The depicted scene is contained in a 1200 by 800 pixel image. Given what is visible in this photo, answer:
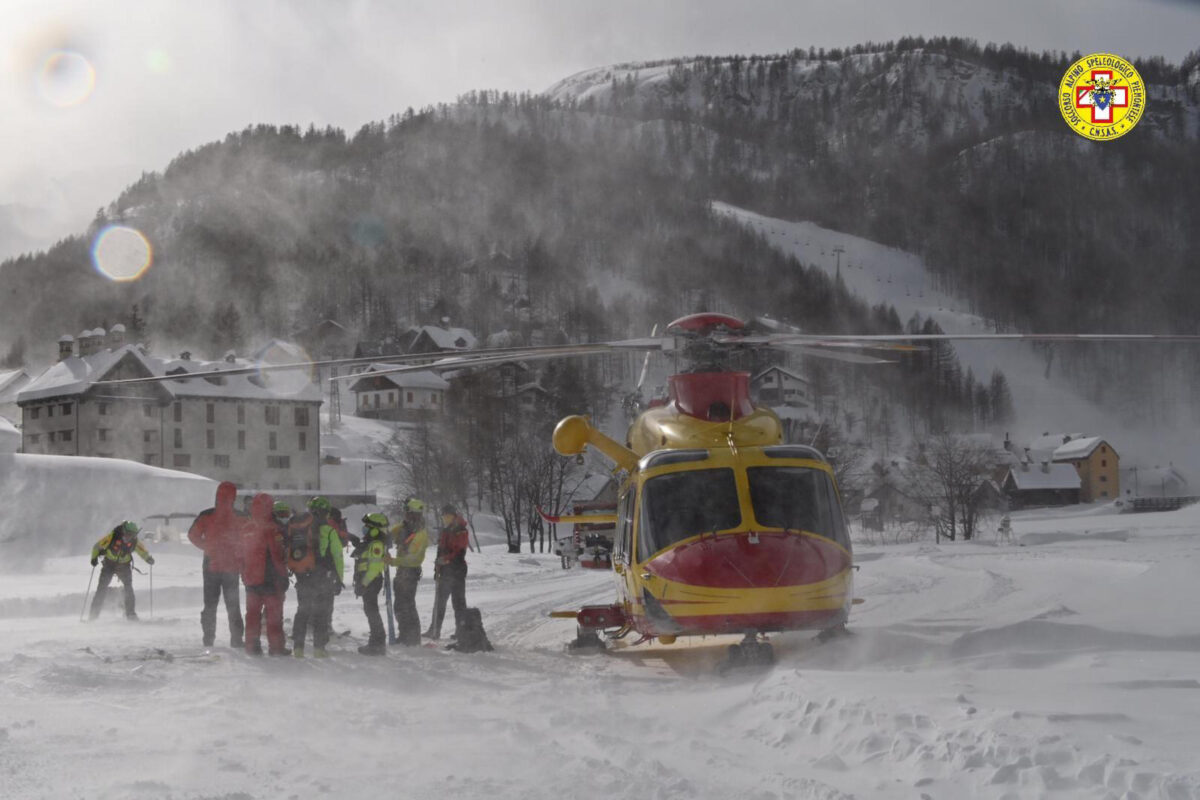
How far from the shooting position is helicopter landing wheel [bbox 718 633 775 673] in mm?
10422

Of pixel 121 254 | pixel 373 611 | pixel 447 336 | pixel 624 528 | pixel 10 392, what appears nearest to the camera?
pixel 373 611

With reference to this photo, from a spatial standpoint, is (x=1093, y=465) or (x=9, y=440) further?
(x=1093, y=465)

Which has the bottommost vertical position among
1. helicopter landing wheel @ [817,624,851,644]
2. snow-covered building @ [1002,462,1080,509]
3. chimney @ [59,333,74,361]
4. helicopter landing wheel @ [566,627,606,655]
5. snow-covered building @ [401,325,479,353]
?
snow-covered building @ [1002,462,1080,509]

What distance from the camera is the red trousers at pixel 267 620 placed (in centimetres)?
1183

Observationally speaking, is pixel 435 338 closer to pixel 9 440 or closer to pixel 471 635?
pixel 9 440

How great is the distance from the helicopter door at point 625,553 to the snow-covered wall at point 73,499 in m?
24.4

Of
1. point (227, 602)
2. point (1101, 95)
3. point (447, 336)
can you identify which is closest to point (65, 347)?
point (447, 336)

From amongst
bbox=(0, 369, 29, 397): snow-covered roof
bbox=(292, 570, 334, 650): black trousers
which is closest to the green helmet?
bbox=(292, 570, 334, 650): black trousers

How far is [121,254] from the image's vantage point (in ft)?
533

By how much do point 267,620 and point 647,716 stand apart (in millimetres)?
5456

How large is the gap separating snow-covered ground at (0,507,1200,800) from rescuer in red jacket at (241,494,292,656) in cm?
43

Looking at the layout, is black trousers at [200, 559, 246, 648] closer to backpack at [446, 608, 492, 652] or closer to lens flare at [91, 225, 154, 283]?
backpack at [446, 608, 492, 652]

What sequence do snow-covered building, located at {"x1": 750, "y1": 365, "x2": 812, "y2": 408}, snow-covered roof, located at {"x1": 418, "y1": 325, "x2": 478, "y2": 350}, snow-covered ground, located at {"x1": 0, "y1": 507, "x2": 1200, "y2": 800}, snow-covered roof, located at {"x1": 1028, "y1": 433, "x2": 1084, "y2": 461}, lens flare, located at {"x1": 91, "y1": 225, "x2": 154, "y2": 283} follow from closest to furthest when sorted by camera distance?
snow-covered ground, located at {"x1": 0, "y1": 507, "x2": 1200, "y2": 800} < snow-covered building, located at {"x1": 750, "y1": 365, "x2": 812, "y2": 408} < snow-covered roof, located at {"x1": 1028, "y1": 433, "x2": 1084, "y2": 461} < snow-covered roof, located at {"x1": 418, "y1": 325, "x2": 478, "y2": 350} < lens flare, located at {"x1": 91, "y1": 225, "x2": 154, "y2": 283}

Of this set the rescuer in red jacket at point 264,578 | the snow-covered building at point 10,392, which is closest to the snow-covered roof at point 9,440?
the snow-covered building at point 10,392
